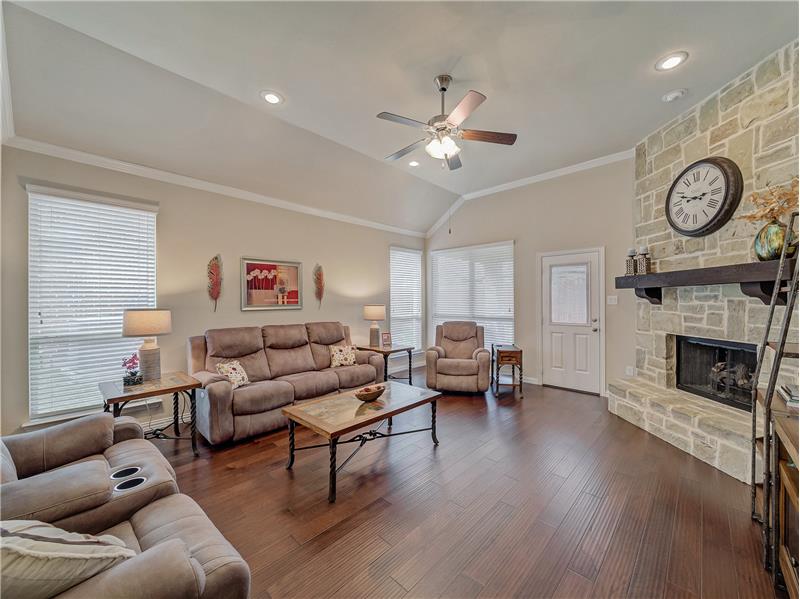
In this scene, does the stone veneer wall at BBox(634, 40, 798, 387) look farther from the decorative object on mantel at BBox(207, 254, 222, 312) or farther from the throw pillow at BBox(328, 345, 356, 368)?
the decorative object on mantel at BBox(207, 254, 222, 312)

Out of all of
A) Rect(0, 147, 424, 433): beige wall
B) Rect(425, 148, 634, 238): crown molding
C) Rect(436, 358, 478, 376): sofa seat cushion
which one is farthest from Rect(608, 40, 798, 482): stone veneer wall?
Rect(0, 147, 424, 433): beige wall

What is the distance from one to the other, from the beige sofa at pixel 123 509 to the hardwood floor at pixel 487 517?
0.57 meters

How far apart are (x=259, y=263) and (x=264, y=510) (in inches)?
119

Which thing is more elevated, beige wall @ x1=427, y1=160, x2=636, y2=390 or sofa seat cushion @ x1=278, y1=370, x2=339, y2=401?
beige wall @ x1=427, y1=160, x2=636, y2=390

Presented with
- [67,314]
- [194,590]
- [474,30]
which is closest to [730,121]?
[474,30]

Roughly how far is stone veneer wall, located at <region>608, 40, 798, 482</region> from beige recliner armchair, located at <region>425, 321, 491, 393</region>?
60.5 inches

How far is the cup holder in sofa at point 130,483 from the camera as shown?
151 cm

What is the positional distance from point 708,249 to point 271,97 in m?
4.20

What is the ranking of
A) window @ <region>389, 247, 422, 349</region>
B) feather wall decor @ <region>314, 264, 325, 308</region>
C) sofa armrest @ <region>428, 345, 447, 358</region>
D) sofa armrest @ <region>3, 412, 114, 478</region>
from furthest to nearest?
1. window @ <region>389, 247, 422, 349</region>
2. feather wall decor @ <region>314, 264, 325, 308</region>
3. sofa armrest @ <region>428, 345, 447, 358</region>
4. sofa armrest @ <region>3, 412, 114, 478</region>

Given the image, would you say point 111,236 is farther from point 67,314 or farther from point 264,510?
point 264,510

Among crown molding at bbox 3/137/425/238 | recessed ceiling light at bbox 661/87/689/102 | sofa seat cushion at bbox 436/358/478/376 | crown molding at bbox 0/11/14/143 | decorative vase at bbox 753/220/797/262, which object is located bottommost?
sofa seat cushion at bbox 436/358/478/376

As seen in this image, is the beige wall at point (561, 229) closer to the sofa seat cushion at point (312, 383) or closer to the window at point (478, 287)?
the window at point (478, 287)

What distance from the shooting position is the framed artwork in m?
4.27

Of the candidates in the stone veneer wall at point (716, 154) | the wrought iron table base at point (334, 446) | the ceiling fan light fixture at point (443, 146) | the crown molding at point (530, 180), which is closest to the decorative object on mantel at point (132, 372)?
the wrought iron table base at point (334, 446)
